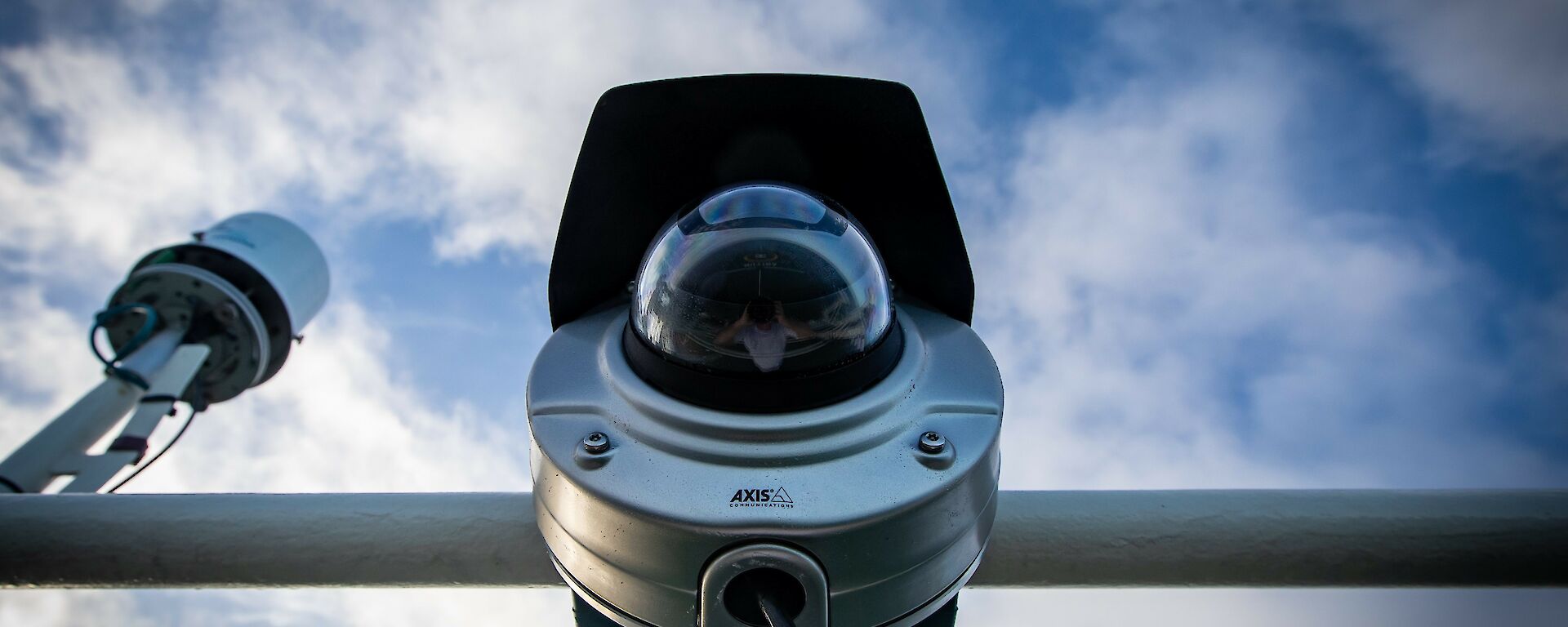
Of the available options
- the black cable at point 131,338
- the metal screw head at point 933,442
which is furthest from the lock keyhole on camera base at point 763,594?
the black cable at point 131,338

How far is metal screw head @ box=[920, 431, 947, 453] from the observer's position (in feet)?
2.44

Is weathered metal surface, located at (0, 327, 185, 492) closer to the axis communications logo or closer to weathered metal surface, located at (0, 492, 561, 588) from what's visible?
weathered metal surface, located at (0, 492, 561, 588)

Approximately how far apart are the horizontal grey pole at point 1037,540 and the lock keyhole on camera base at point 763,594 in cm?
47

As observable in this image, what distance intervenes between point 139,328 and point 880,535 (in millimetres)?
2861

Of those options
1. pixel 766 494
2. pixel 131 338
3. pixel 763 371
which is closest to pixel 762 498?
pixel 766 494

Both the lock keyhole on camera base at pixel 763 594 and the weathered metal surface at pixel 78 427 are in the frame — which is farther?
the weathered metal surface at pixel 78 427

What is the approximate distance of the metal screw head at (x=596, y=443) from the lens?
→ 2.46ft

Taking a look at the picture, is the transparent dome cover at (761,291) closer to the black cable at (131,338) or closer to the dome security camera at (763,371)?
the dome security camera at (763,371)

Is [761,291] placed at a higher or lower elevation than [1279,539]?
higher

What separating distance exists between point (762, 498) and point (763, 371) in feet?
0.50

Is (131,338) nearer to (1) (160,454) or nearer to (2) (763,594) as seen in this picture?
(1) (160,454)

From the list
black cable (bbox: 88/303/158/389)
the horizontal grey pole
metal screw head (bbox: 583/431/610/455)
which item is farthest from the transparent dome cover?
black cable (bbox: 88/303/158/389)

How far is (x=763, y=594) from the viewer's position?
0.68 meters

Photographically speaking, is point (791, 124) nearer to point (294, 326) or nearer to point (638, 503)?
point (638, 503)
